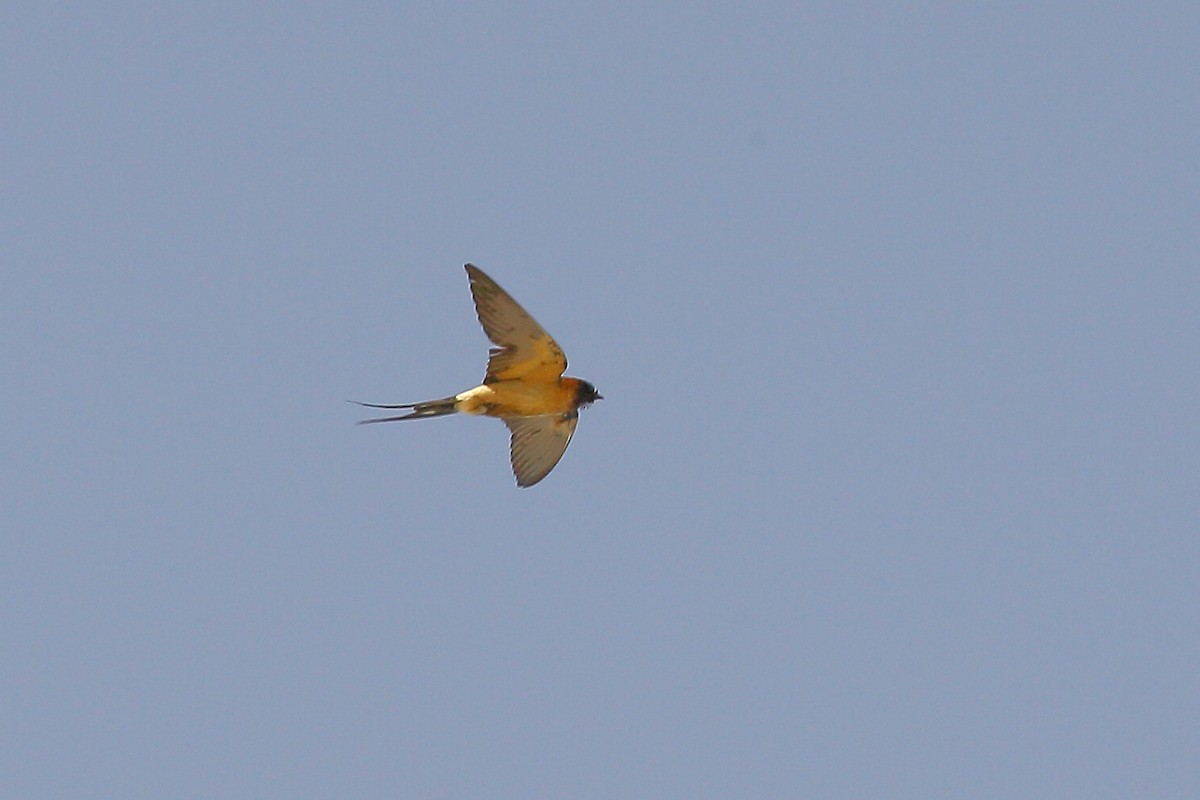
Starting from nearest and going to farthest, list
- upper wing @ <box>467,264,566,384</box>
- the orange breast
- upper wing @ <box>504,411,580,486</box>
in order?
1. upper wing @ <box>467,264,566,384</box>
2. the orange breast
3. upper wing @ <box>504,411,580,486</box>

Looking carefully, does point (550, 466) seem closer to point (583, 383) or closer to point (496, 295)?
point (583, 383)

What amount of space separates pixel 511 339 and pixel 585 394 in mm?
1005

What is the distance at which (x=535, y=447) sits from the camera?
60.4 ft

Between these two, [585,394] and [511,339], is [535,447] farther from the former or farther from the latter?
[511,339]

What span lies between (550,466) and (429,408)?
150 cm

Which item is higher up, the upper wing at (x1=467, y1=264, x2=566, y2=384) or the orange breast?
the upper wing at (x1=467, y1=264, x2=566, y2=384)

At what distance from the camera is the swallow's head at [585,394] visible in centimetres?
1802

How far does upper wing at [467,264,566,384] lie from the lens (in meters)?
17.0

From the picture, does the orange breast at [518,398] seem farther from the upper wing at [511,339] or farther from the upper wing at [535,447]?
the upper wing at [535,447]

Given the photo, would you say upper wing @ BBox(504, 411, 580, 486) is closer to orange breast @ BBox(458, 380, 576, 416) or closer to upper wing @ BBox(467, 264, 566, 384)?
orange breast @ BBox(458, 380, 576, 416)

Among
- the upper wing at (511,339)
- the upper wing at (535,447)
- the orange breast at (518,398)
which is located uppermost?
the upper wing at (511,339)

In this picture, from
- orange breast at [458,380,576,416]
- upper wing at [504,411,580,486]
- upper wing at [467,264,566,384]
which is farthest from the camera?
upper wing at [504,411,580,486]

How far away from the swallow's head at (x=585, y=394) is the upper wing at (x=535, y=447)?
30 centimetres

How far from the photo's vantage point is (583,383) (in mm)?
18016
